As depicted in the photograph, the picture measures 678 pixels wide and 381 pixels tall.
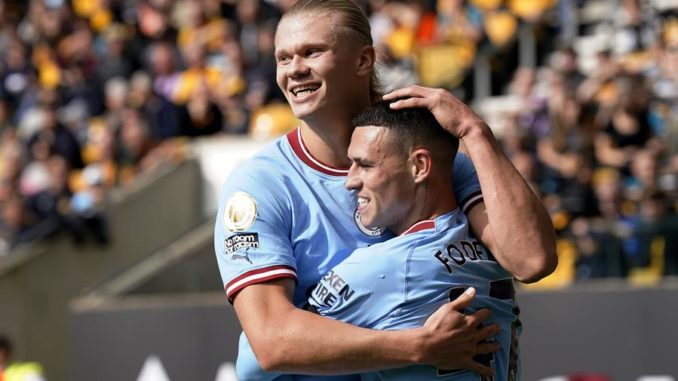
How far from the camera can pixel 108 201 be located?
45.8ft

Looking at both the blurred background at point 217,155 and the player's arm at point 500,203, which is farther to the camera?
the blurred background at point 217,155

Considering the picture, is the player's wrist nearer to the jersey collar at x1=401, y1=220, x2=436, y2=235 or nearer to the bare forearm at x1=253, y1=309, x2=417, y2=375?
the bare forearm at x1=253, y1=309, x2=417, y2=375

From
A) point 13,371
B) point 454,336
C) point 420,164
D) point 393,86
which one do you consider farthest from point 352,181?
point 13,371

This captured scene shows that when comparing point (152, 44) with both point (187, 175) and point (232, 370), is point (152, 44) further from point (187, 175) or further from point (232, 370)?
point (232, 370)

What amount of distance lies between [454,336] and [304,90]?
31.5 inches

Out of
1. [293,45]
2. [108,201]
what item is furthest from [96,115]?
[293,45]

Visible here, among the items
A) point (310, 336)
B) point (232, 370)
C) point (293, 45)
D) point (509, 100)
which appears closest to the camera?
point (310, 336)

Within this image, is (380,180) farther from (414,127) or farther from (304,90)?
(304,90)

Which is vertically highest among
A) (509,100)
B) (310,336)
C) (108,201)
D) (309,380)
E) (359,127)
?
(359,127)

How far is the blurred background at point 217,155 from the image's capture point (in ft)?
30.5

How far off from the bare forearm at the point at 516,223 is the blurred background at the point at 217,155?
4.64 meters

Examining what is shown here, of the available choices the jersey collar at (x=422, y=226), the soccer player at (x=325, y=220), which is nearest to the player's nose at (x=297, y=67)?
the soccer player at (x=325, y=220)

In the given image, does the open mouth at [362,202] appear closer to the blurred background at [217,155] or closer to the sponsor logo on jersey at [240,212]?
the sponsor logo on jersey at [240,212]

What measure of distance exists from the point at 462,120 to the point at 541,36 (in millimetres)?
10225
